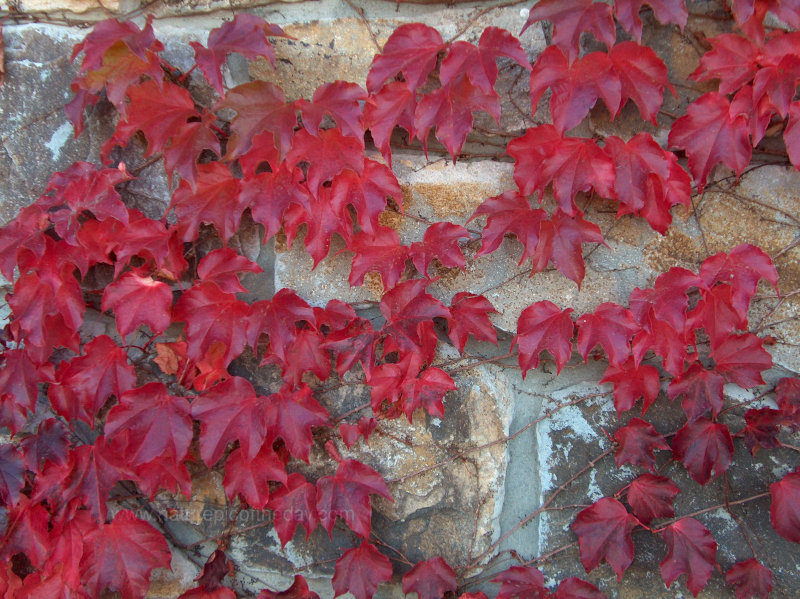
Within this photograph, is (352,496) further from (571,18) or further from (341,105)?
(571,18)

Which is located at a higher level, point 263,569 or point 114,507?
point 114,507

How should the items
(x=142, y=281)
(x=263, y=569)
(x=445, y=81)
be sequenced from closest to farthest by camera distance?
1. (x=445, y=81)
2. (x=142, y=281)
3. (x=263, y=569)

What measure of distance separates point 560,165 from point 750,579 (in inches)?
32.9

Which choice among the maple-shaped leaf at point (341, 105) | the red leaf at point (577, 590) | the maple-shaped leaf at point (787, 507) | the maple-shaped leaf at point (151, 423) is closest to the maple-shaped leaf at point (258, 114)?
the maple-shaped leaf at point (341, 105)

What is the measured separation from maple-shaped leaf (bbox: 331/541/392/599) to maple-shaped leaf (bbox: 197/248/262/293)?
562 millimetres

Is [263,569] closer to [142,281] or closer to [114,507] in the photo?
[114,507]

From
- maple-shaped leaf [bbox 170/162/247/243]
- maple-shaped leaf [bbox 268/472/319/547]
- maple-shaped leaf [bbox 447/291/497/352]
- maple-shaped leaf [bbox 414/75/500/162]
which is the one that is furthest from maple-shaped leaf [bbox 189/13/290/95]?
maple-shaped leaf [bbox 268/472/319/547]

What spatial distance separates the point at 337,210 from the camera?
1.01 meters

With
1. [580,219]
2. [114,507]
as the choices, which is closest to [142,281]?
[114,507]

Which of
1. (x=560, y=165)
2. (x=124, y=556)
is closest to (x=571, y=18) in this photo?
(x=560, y=165)

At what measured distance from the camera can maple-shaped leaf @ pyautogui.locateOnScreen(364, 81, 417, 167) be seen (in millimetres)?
968

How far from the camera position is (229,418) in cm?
103

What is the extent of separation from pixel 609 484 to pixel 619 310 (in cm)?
35

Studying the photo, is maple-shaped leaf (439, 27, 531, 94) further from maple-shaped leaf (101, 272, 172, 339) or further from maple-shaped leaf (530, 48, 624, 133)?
maple-shaped leaf (101, 272, 172, 339)
